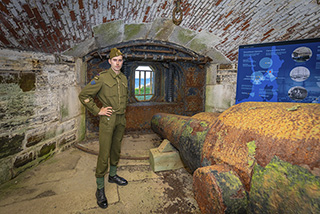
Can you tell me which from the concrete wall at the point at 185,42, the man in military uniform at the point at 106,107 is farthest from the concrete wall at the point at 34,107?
the man in military uniform at the point at 106,107

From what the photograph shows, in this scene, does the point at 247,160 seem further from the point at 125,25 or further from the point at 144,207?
the point at 125,25

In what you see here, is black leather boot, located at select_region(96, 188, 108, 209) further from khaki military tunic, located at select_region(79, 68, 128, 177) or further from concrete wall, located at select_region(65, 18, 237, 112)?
concrete wall, located at select_region(65, 18, 237, 112)

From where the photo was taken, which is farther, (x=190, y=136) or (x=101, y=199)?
(x=101, y=199)

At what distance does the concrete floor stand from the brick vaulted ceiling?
69.8 inches

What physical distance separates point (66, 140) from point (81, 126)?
20.2 inches

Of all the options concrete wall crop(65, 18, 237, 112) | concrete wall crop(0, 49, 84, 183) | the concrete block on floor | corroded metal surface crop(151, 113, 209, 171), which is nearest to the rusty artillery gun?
corroded metal surface crop(151, 113, 209, 171)

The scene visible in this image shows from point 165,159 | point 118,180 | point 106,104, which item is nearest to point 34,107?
point 106,104

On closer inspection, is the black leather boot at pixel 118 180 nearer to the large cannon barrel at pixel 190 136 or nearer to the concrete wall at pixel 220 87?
the large cannon barrel at pixel 190 136

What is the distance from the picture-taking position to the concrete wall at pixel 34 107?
2240mm

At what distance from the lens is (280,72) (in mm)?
3123

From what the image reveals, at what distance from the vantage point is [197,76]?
4945 millimetres

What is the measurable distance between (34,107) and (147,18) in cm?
234

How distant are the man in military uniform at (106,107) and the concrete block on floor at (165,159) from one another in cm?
67

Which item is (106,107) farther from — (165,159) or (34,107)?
(34,107)
